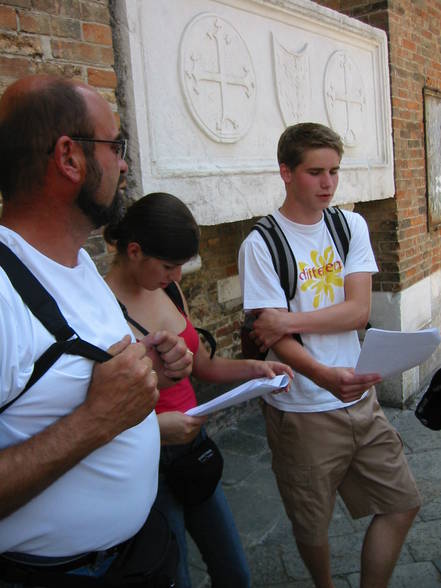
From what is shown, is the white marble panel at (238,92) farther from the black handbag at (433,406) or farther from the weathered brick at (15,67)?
the black handbag at (433,406)

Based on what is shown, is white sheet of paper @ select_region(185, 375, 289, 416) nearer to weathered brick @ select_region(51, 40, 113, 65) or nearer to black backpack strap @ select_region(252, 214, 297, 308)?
black backpack strap @ select_region(252, 214, 297, 308)

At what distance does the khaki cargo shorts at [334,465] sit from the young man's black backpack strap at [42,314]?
128 centimetres

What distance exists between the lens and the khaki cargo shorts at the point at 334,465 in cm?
210

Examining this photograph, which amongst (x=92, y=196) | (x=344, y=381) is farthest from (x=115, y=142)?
(x=344, y=381)

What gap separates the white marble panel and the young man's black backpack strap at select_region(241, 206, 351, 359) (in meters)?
0.66

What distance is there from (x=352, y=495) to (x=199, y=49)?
2317mm

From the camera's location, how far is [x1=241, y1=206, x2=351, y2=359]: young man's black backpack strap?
2090 millimetres

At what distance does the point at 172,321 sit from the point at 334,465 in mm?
919

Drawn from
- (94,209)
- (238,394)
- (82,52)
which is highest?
(82,52)

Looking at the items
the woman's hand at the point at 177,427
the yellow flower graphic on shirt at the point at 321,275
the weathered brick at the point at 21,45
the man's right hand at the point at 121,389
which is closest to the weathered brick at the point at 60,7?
the weathered brick at the point at 21,45

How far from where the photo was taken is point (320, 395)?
2121 mm

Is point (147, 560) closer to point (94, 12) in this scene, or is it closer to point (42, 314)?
point (42, 314)

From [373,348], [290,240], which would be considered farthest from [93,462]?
[290,240]

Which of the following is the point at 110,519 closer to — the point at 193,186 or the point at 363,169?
the point at 193,186
